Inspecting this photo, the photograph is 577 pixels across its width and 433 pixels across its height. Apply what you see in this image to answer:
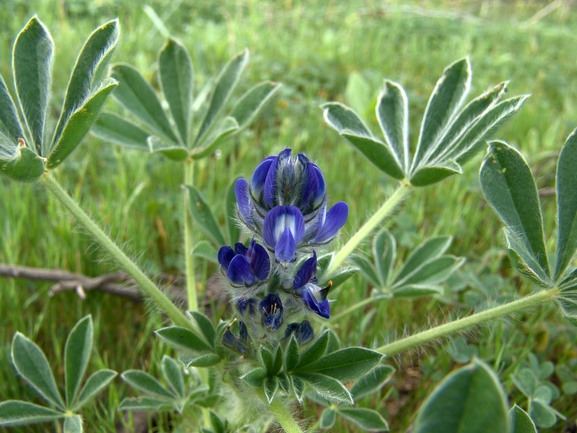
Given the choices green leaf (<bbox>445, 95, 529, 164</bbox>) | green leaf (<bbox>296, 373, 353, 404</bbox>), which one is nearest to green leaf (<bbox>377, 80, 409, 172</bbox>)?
green leaf (<bbox>445, 95, 529, 164</bbox>)

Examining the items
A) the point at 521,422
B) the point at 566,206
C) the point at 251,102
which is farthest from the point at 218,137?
the point at 521,422

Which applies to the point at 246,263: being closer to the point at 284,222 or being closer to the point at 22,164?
the point at 284,222

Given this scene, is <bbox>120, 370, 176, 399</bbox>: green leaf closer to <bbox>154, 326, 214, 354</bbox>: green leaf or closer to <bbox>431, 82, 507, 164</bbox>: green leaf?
<bbox>154, 326, 214, 354</bbox>: green leaf

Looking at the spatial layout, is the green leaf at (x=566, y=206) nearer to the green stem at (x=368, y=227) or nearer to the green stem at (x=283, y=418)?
the green stem at (x=368, y=227)

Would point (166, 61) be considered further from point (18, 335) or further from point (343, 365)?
point (343, 365)

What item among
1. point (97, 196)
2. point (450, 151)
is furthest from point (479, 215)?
point (97, 196)
